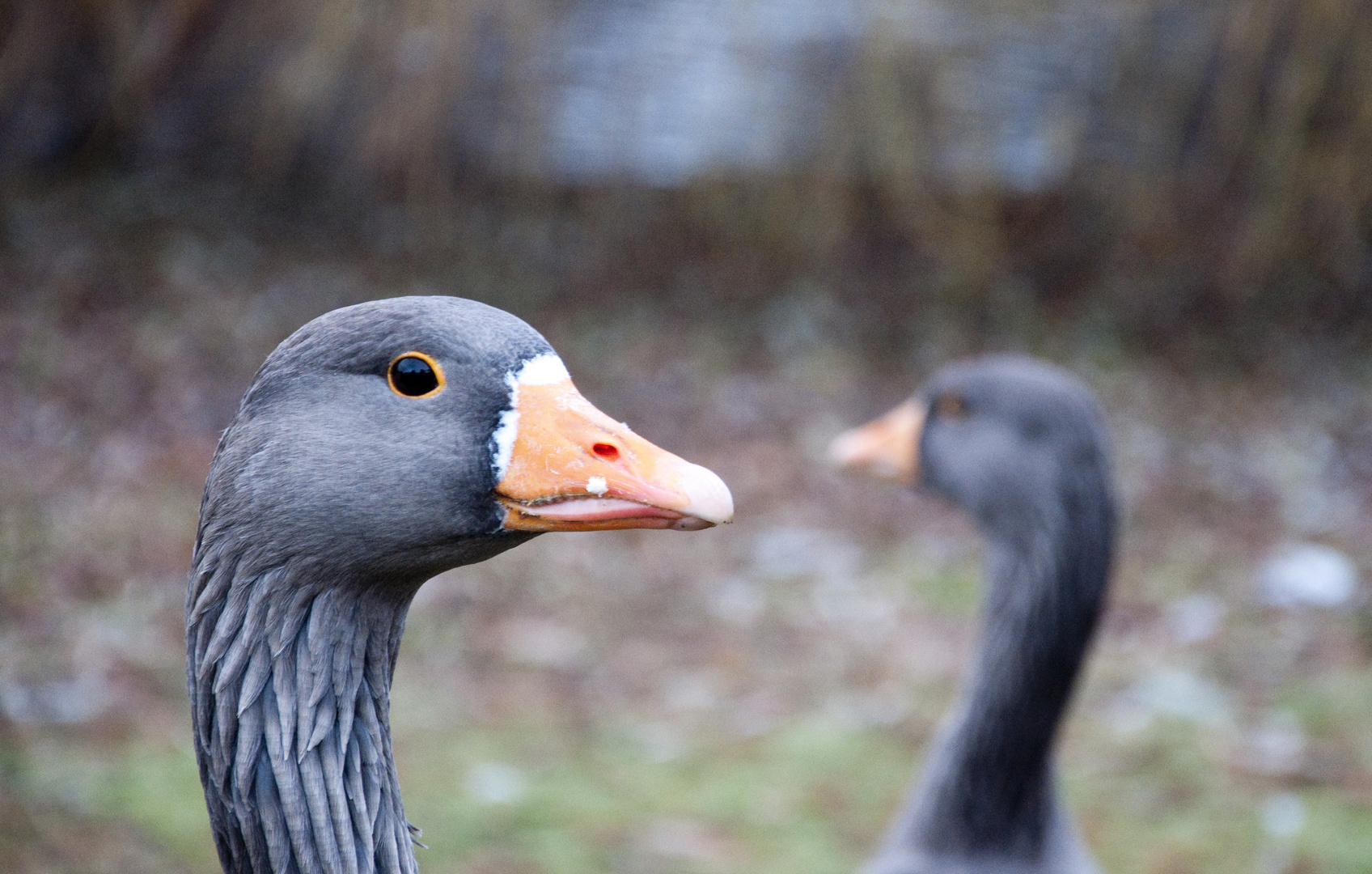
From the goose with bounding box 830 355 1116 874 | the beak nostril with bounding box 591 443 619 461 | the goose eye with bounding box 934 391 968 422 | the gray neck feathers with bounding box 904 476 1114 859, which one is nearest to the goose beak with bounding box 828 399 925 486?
the goose eye with bounding box 934 391 968 422

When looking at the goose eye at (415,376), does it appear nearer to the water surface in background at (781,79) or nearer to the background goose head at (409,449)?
the background goose head at (409,449)

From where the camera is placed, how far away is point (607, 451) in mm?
1436

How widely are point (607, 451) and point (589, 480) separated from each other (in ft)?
0.16

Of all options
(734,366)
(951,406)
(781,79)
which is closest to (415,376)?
(951,406)

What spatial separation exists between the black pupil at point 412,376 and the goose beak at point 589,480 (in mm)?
112

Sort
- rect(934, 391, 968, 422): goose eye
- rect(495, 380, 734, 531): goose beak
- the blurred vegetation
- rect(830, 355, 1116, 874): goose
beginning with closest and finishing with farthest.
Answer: rect(495, 380, 734, 531): goose beak
rect(830, 355, 1116, 874): goose
rect(934, 391, 968, 422): goose eye
the blurred vegetation

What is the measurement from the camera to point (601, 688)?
521cm

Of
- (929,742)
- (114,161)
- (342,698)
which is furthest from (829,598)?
(114,161)

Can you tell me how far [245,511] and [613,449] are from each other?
0.46 meters

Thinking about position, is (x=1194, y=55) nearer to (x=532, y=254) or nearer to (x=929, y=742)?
(x=532, y=254)

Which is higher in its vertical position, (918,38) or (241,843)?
(918,38)

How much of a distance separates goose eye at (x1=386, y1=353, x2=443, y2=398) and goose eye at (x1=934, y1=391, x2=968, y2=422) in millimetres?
2254

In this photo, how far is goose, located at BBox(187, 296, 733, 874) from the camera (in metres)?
1.43

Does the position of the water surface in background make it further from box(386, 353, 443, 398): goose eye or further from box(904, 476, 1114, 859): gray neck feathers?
box(386, 353, 443, 398): goose eye
